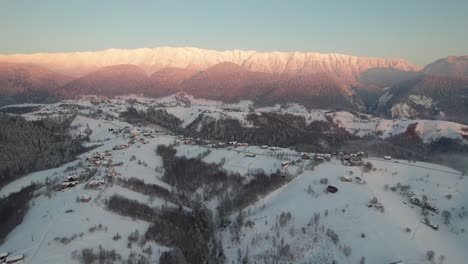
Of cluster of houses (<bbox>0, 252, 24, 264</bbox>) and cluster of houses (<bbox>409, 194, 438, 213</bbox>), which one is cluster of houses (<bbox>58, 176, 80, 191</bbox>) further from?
cluster of houses (<bbox>409, 194, 438, 213</bbox>)

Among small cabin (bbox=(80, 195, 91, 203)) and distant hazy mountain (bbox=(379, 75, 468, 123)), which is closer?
small cabin (bbox=(80, 195, 91, 203))

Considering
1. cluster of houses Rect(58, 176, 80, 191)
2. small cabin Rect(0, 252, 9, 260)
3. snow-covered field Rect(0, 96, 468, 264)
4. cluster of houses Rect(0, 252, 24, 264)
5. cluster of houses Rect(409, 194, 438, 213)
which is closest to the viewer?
cluster of houses Rect(0, 252, 24, 264)

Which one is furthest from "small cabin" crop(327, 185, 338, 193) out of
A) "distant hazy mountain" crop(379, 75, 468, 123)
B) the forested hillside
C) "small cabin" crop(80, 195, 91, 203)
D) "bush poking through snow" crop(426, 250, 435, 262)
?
"distant hazy mountain" crop(379, 75, 468, 123)

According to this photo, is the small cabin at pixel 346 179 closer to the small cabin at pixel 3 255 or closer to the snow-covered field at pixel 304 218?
the snow-covered field at pixel 304 218

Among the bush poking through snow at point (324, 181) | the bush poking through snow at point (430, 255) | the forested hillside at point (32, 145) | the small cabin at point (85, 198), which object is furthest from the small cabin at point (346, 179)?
the forested hillside at point (32, 145)

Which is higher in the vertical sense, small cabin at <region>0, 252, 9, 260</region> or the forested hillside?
small cabin at <region>0, 252, 9, 260</region>

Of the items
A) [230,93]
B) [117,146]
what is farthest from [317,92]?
[117,146]

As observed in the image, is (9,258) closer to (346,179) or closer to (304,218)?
(304,218)

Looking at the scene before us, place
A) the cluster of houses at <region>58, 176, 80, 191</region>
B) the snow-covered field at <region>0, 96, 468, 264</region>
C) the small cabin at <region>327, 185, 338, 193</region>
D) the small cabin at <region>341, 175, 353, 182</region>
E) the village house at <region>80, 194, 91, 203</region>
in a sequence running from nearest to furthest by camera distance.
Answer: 1. the snow-covered field at <region>0, 96, 468, 264</region>
2. the village house at <region>80, 194, 91, 203</region>
3. the small cabin at <region>327, 185, 338, 193</region>
4. the cluster of houses at <region>58, 176, 80, 191</region>
5. the small cabin at <region>341, 175, 353, 182</region>

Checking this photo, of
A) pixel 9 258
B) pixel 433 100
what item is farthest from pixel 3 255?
pixel 433 100

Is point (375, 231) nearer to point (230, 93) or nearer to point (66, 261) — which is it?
point (66, 261)
